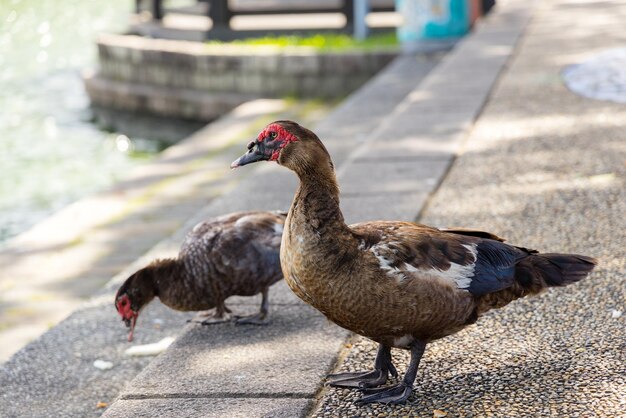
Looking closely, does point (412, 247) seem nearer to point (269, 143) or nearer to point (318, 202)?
point (318, 202)

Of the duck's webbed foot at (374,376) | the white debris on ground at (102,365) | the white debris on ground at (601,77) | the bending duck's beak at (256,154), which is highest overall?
the bending duck's beak at (256,154)

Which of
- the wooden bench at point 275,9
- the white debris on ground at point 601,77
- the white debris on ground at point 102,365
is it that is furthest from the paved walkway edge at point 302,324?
the wooden bench at point 275,9

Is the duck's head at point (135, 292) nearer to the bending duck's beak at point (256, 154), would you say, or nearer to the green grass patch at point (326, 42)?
the bending duck's beak at point (256, 154)

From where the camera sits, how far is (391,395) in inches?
128

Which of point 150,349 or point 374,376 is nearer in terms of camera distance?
point 374,376

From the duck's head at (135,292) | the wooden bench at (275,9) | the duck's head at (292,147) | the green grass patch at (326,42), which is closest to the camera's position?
the duck's head at (292,147)

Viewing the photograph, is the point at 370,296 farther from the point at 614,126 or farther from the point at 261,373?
the point at 614,126

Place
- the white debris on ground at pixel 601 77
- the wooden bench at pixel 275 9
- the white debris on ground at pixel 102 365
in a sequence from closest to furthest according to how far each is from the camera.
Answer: the white debris on ground at pixel 102 365
the white debris on ground at pixel 601 77
the wooden bench at pixel 275 9

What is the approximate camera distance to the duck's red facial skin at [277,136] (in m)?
3.30

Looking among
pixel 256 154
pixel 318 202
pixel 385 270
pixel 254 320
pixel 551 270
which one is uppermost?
pixel 256 154

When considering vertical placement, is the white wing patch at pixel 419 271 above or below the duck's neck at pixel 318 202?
below

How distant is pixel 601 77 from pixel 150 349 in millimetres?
5610

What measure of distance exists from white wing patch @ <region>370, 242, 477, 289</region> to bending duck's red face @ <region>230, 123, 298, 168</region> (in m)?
0.48

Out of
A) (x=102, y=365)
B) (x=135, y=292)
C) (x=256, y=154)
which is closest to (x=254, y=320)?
(x=135, y=292)
